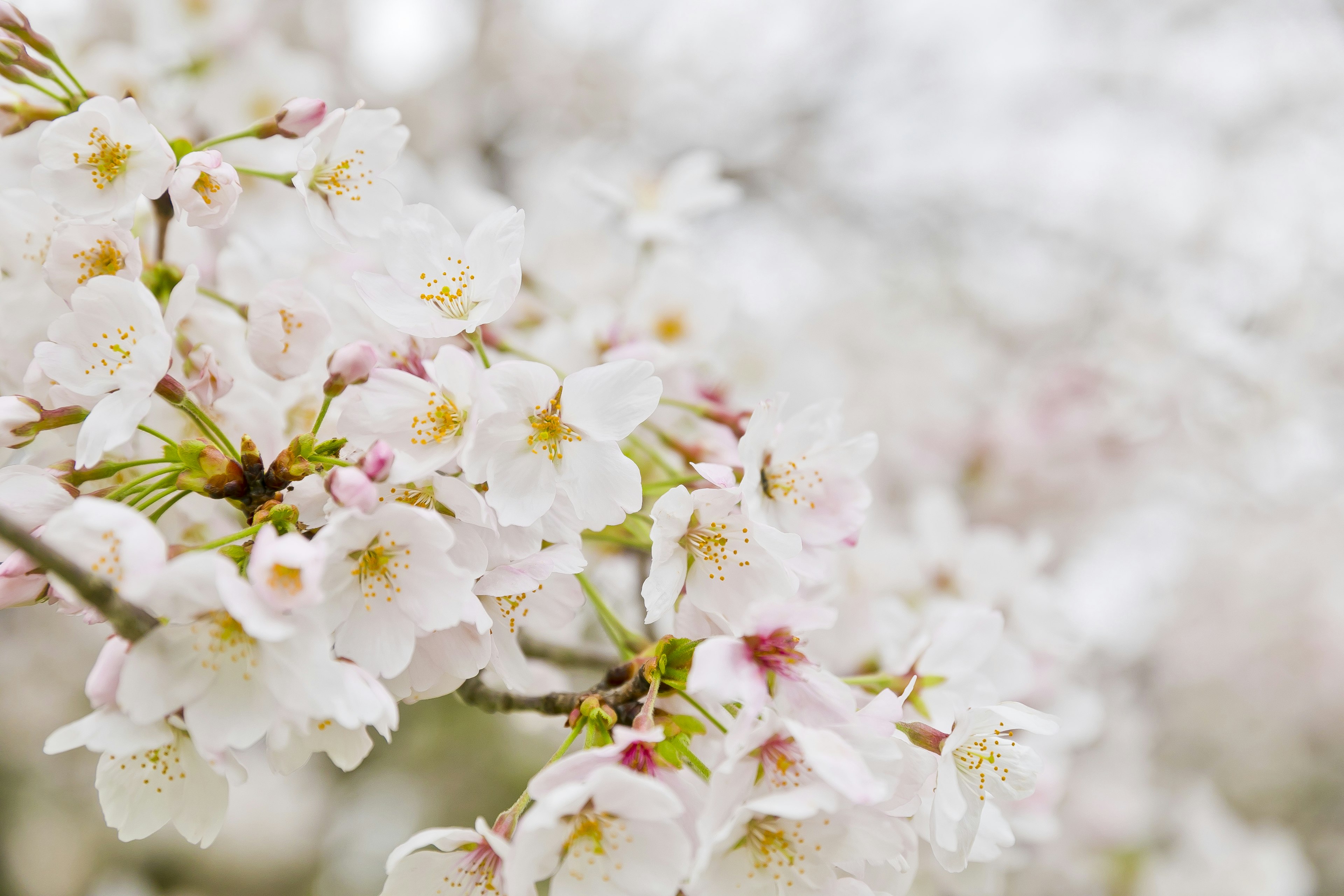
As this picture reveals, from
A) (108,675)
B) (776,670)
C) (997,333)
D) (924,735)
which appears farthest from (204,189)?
(997,333)

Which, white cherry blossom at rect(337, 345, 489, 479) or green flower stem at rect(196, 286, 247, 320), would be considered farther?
green flower stem at rect(196, 286, 247, 320)

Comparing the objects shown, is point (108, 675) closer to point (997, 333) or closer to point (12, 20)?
point (12, 20)

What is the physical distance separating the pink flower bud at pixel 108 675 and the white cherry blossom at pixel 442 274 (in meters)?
0.38

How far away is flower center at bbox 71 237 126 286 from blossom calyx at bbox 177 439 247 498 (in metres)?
0.23

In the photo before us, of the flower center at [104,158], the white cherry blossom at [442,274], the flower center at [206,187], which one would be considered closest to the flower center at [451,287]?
the white cherry blossom at [442,274]

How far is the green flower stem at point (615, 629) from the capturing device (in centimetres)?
101

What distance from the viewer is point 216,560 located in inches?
25.9

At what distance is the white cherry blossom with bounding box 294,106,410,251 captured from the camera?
952 mm

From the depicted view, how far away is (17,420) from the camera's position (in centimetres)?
83

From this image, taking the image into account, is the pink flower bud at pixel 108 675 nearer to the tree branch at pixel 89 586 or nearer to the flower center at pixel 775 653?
the tree branch at pixel 89 586

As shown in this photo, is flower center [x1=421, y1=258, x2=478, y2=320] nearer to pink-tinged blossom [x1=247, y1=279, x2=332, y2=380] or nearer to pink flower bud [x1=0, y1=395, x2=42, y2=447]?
pink-tinged blossom [x1=247, y1=279, x2=332, y2=380]

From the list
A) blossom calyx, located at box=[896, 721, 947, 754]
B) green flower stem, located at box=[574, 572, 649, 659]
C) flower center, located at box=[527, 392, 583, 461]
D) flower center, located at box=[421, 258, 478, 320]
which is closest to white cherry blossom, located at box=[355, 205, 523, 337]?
flower center, located at box=[421, 258, 478, 320]

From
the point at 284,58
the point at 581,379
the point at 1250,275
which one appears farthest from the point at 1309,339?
the point at 284,58

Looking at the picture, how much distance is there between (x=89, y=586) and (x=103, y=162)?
51 centimetres
